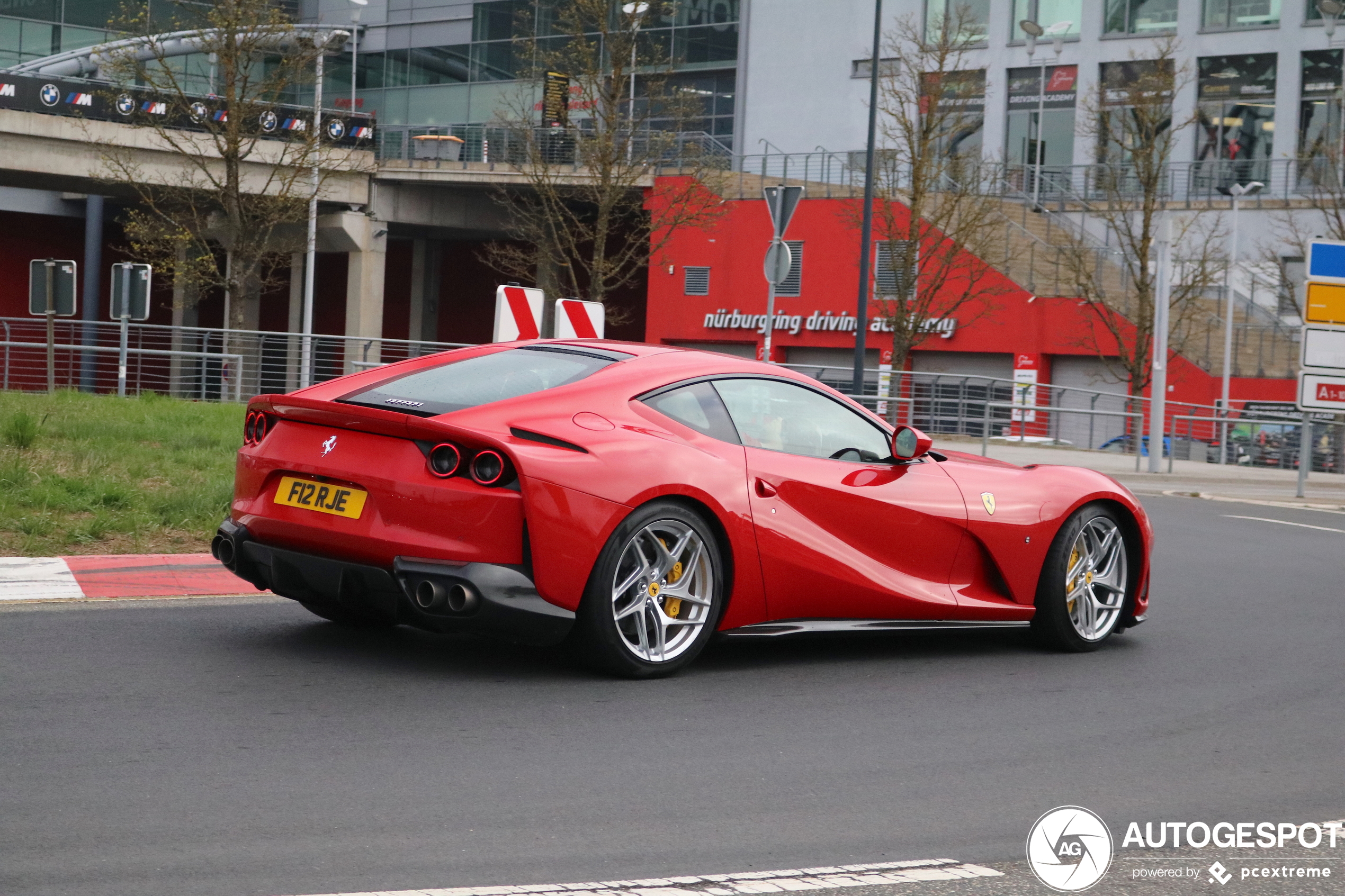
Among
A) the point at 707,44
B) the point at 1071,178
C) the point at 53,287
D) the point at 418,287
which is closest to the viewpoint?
the point at 53,287

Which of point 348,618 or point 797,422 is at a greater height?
point 797,422

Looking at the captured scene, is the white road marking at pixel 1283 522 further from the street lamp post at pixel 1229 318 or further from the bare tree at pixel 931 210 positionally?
the bare tree at pixel 931 210

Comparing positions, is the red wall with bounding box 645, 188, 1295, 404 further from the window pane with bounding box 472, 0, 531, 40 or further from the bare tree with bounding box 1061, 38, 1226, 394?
the window pane with bounding box 472, 0, 531, 40

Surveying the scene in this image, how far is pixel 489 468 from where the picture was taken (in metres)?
5.66

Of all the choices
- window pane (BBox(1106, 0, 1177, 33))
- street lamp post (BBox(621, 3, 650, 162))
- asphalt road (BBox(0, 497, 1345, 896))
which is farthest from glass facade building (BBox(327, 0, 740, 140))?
asphalt road (BBox(0, 497, 1345, 896))

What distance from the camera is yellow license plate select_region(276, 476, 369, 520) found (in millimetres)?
5789

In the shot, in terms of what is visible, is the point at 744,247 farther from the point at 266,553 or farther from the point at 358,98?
the point at 266,553

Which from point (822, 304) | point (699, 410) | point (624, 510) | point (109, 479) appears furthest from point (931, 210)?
point (624, 510)

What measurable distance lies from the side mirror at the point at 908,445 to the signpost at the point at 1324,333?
46.6 feet

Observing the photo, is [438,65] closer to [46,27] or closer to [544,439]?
[46,27]

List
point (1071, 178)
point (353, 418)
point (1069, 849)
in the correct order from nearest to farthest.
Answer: point (1069, 849) → point (353, 418) → point (1071, 178)

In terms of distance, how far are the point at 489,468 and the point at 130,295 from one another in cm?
1989

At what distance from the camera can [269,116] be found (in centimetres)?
3584

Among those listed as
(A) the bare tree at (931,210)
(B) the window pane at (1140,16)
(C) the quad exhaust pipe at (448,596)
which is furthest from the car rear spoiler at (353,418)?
(B) the window pane at (1140,16)
